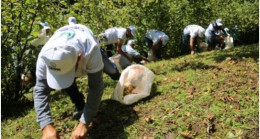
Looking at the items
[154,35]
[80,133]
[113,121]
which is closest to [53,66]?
[80,133]

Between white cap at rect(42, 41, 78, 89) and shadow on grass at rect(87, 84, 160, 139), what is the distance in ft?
3.01

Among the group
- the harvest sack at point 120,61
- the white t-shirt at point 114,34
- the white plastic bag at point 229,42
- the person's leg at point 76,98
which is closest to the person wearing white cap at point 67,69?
the person's leg at point 76,98

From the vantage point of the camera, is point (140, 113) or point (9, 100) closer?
point (140, 113)

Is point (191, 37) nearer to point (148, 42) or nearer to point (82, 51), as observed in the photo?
point (148, 42)

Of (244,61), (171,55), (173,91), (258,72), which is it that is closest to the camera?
(173,91)

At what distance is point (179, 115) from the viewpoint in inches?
139

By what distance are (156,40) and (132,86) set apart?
15.8 ft

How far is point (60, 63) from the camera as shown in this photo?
2.61 metres

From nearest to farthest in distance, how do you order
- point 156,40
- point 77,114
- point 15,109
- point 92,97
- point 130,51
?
1. point 92,97
2. point 77,114
3. point 15,109
4. point 130,51
5. point 156,40

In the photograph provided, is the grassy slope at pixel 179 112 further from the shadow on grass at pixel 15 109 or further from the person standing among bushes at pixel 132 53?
the person standing among bushes at pixel 132 53

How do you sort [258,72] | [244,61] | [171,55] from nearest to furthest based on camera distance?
[258,72] → [244,61] → [171,55]

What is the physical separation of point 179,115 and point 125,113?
69 centimetres

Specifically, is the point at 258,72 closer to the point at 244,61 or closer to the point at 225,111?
the point at 244,61

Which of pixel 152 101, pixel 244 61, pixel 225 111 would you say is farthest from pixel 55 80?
pixel 244 61
